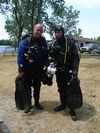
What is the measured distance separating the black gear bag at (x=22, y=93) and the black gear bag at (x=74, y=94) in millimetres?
871

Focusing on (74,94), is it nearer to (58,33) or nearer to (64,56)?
(64,56)

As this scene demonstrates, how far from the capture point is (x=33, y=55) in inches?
157

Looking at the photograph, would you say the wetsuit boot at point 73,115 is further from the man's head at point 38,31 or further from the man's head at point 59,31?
the man's head at point 38,31

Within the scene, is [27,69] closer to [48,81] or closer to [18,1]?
[48,81]

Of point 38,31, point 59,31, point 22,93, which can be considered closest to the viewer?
point 59,31

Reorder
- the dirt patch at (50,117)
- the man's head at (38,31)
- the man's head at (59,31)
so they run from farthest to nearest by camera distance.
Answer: the man's head at (38,31) < the man's head at (59,31) < the dirt patch at (50,117)

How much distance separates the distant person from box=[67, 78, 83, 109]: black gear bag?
151mm

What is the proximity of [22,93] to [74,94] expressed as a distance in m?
1.06

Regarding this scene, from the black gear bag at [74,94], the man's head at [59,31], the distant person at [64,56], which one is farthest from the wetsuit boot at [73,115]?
the man's head at [59,31]

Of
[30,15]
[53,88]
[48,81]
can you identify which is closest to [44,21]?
[30,15]

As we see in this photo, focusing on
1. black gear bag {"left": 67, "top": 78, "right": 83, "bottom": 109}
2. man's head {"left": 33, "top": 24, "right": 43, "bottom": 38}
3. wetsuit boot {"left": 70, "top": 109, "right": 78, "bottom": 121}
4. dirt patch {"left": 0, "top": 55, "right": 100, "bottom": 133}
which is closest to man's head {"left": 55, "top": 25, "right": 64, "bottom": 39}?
man's head {"left": 33, "top": 24, "right": 43, "bottom": 38}

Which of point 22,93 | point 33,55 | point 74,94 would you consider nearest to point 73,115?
point 74,94

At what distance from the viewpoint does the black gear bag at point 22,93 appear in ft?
13.2

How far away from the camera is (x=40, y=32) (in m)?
3.93
